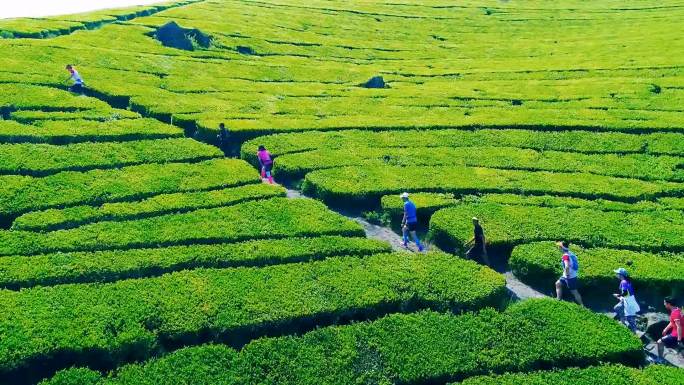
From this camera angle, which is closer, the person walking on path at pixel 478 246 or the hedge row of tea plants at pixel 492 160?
the person walking on path at pixel 478 246

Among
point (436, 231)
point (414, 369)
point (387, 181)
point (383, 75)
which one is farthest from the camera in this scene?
point (383, 75)

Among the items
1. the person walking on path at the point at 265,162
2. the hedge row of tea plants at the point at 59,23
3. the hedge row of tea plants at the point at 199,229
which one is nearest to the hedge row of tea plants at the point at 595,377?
the hedge row of tea plants at the point at 199,229

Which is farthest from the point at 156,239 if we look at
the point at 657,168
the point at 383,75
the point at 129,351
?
the point at 383,75

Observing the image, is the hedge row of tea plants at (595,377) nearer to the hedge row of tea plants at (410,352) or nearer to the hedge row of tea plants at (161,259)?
the hedge row of tea plants at (410,352)

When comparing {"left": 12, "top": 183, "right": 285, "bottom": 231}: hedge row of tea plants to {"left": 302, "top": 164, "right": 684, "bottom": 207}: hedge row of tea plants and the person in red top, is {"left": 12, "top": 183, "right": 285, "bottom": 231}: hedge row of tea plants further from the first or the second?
the person in red top

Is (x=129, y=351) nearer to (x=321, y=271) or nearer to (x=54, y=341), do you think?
(x=54, y=341)

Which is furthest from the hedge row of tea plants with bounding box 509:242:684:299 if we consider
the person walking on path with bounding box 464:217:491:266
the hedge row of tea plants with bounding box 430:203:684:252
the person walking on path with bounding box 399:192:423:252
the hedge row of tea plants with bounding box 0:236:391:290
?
the hedge row of tea plants with bounding box 0:236:391:290

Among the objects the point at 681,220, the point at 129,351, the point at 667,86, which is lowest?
the point at 129,351
